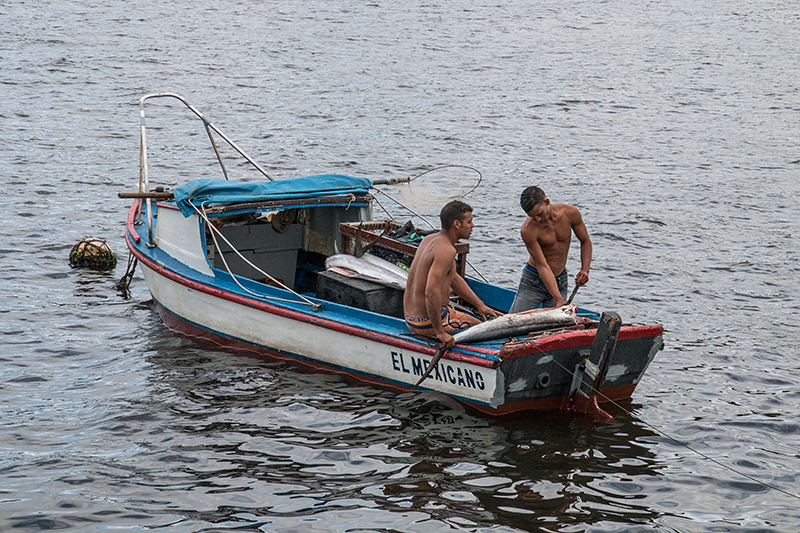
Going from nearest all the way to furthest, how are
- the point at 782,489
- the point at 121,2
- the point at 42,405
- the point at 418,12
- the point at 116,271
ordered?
the point at 782,489 < the point at 42,405 < the point at 116,271 < the point at 121,2 < the point at 418,12

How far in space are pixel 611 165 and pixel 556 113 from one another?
18.6 ft

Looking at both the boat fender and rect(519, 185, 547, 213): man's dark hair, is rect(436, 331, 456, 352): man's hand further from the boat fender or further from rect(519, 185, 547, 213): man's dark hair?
rect(519, 185, 547, 213): man's dark hair

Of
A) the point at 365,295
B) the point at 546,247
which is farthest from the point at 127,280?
the point at 546,247

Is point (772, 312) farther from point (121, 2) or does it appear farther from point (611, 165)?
point (121, 2)

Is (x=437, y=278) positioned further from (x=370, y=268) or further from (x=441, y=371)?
(x=370, y=268)

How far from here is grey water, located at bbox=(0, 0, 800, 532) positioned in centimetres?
741

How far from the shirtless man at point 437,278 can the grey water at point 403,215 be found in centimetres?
98

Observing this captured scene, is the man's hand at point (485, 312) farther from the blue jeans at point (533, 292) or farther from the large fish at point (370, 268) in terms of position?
the large fish at point (370, 268)

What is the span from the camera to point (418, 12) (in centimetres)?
4444

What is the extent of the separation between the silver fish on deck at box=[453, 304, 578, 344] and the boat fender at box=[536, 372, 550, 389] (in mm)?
473

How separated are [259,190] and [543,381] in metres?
4.54

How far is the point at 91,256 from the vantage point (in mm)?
13586

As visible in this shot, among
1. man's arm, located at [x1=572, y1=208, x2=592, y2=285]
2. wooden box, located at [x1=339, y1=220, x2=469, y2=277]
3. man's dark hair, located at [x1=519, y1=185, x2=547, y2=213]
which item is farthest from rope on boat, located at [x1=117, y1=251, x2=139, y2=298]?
man's arm, located at [x1=572, y1=208, x2=592, y2=285]

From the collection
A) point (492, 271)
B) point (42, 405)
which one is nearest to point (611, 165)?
point (492, 271)
